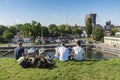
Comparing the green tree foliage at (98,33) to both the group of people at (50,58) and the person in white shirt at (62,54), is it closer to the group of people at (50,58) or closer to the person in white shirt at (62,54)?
the group of people at (50,58)

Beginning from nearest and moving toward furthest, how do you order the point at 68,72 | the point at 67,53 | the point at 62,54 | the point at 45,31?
the point at 68,72 → the point at 62,54 → the point at 67,53 → the point at 45,31

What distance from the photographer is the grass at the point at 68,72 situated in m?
8.81

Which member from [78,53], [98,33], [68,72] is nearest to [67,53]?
[78,53]

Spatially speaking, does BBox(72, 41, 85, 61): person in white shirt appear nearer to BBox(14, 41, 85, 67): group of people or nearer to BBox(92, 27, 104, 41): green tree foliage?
BBox(14, 41, 85, 67): group of people

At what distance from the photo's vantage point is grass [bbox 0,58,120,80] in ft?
28.9

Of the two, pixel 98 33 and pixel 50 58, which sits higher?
pixel 98 33

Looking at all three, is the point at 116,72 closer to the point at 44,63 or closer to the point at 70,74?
the point at 70,74

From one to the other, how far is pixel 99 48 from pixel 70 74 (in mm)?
61168

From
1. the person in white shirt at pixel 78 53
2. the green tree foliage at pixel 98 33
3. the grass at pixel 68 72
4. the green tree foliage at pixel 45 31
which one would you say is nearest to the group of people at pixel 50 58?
the person in white shirt at pixel 78 53

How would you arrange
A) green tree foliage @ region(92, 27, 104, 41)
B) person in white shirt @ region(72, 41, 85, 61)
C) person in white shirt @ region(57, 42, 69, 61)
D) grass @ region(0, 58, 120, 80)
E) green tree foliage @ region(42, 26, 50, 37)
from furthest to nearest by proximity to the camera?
green tree foliage @ region(42, 26, 50, 37), green tree foliage @ region(92, 27, 104, 41), person in white shirt @ region(72, 41, 85, 61), person in white shirt @ region(57, 42, 69, 61), grass @ region(0, 58, 120, 80)

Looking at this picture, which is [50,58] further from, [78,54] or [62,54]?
[78,54]

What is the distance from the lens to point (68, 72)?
916 cm

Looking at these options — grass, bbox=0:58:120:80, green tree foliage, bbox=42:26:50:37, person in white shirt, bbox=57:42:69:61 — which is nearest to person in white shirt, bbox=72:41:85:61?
person in white shirt, bbox=57:42:69:61

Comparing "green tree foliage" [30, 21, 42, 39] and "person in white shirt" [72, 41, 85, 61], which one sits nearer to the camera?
"person in white shirt" [72, 41, 85, 61]
